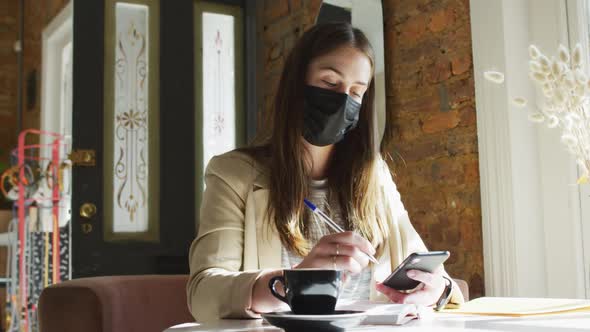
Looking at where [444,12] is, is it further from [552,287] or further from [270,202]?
[270,202]

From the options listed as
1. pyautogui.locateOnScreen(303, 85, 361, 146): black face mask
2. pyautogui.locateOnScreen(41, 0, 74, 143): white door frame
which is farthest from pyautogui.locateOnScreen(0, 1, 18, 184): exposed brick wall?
pyautogui.locateOnScreen(303, 85, 361, 146): black face mask

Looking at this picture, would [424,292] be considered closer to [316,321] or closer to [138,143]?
[316,321]

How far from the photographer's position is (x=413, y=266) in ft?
3.74

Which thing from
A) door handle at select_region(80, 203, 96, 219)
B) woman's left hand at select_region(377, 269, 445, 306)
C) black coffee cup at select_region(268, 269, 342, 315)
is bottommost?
woman's left hand at select_region(377, 269, 445, 306)

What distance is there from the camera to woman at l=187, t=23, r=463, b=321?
1.40m

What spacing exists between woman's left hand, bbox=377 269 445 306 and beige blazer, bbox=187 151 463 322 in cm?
11

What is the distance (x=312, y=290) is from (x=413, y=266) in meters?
0.31

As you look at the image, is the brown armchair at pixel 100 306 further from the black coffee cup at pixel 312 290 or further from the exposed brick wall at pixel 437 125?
the exposed brick wall at pixel 437 125

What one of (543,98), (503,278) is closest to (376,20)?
(543,98)

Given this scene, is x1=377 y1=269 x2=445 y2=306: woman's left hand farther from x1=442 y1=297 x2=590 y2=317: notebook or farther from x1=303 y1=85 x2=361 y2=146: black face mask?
x1=303 y1=85 x2=361 y2=146: black face mask

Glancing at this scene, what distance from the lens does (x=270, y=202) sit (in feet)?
4.77

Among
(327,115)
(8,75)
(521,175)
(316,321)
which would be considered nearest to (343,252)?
(316,321)

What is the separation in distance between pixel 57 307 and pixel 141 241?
2.00m

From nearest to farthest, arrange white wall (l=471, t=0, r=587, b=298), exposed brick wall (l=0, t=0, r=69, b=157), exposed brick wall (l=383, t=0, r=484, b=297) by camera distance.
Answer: white wall (l=471, t=0, r=587, b=298), exposed brick wall (l=383, t=0, r=484, b=297), exposed brick wall (l=0, t=0, r=69, b=157)
